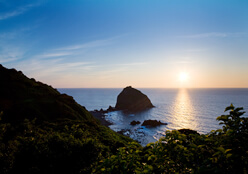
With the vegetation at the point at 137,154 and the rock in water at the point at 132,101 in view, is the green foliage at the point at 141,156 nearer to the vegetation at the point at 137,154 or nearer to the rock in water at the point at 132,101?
the vegetation at the point at 137,154

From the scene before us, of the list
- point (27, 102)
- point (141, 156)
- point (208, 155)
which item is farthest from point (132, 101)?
point (208, 155)

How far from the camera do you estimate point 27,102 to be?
3300cm

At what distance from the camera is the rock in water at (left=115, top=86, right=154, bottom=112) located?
12594 cm

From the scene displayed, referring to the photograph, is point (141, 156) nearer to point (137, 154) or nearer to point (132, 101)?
point (137, 154)

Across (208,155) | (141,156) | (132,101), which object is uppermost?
(208,155)

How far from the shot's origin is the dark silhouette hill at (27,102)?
2920 centimetres

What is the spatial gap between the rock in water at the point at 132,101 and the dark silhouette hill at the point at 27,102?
285 ft

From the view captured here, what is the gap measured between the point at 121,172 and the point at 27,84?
157 feet

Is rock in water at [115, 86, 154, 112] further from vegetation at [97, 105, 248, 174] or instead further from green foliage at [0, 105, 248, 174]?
vegetation at [97, 105, 248, 174]

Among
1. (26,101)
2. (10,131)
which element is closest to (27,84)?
(26,101)

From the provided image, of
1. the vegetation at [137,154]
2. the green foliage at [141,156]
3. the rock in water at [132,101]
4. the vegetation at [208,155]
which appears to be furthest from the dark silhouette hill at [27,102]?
the rock in water at [132,101]

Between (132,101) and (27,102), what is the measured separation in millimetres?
100742

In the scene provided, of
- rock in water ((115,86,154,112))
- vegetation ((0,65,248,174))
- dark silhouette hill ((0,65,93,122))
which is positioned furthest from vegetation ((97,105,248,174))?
rock in water ((115,86,154,112))

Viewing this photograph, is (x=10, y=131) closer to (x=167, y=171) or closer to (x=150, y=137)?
(x=167, y=171)
